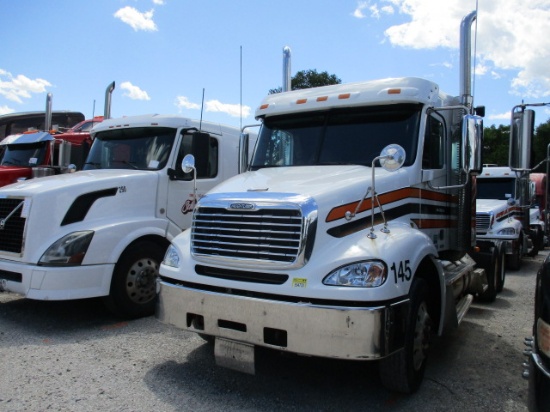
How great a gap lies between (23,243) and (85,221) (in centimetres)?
68

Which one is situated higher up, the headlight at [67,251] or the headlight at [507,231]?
the headlight at [507,231]

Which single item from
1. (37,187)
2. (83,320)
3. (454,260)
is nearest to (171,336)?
(83,320)

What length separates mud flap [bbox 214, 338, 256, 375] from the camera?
345 centimetres

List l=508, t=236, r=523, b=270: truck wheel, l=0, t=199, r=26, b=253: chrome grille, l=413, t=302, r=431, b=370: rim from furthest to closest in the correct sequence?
l=508, t=236, r=523, b=270: truck wheel < l=0, t=199, r=26, b=253: chrome grille < l=413, t=302, r=431, b=370: rim

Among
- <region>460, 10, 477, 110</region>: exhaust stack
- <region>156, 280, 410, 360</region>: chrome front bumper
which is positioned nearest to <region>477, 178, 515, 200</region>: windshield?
<region>460, 10, 477, 110</region>: exhaust stack

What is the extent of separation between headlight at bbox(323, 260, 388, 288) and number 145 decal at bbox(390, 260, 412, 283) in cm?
10

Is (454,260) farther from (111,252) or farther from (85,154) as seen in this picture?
(85,154)

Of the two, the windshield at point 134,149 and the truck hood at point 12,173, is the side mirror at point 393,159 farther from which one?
the truck hood at point 12,173

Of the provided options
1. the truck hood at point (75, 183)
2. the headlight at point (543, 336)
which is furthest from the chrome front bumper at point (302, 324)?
the truck hood at point (75, 183)

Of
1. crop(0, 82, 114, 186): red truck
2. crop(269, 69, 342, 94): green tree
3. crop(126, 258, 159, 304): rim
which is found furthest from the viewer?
crop(269, 69, 342, 94): green tree

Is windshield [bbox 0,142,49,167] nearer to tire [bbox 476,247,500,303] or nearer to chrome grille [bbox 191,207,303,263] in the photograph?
chrome grille [bbox 191,207,303,263]

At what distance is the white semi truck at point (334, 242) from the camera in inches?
127

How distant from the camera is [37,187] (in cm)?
550

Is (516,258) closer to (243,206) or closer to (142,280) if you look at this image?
(142,280)
